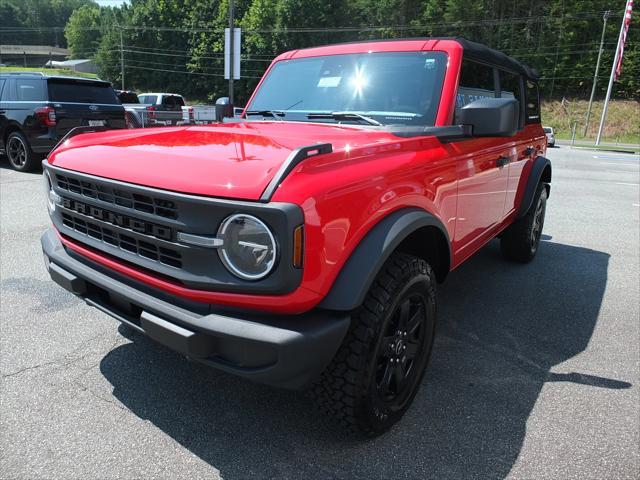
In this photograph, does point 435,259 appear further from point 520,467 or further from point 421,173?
point 520,467

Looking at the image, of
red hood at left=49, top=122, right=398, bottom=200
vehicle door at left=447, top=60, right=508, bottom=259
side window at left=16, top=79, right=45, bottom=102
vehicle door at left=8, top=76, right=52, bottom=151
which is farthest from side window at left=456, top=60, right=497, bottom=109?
side window at left=16, top=79, right=45, bottom=102

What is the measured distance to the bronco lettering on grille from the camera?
2002 mm

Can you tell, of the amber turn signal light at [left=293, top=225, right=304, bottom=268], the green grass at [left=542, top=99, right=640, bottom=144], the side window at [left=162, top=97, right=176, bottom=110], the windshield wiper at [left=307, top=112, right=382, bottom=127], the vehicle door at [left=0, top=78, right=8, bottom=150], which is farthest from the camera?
the green grass at [left=542, top=99, right=640, bottom=144]

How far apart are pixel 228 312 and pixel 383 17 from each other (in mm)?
68218

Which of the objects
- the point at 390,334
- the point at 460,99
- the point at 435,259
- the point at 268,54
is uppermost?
the point at 268,54

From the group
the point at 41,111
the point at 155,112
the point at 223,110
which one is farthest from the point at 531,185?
the point at 155,112

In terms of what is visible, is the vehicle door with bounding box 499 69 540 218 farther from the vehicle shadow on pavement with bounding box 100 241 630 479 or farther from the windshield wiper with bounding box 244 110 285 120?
the windshield wiper with bounding box 244 110 285 120

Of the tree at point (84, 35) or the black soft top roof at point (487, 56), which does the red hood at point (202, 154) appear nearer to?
the black soft top roof at point (487, 56)

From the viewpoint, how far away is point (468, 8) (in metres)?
57.6

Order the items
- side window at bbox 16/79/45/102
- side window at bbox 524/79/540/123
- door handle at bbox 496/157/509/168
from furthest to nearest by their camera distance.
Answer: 1. side window at bbox 16/79/45/102
2. side window at bbox 524/79/540/123
3. door handle at bbox 496/157/509/168

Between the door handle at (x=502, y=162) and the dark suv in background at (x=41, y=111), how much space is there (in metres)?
8.28

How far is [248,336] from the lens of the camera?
5.83ft

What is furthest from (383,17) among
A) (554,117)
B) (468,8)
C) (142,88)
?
(142,88)

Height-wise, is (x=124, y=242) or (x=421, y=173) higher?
(x=421, y=173)
